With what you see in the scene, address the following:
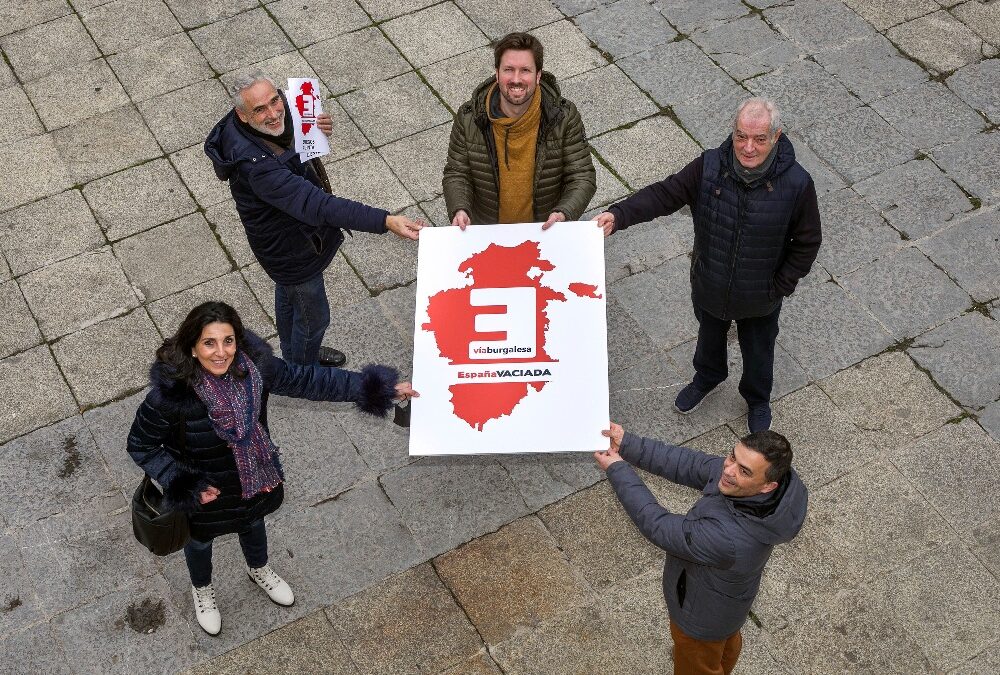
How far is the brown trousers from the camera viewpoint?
4672 millimetres

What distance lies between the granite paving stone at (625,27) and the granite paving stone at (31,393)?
4762 mm

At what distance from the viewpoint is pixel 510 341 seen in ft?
16.4

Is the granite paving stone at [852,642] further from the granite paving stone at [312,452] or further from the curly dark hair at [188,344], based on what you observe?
the curly dark hair at [188,344]

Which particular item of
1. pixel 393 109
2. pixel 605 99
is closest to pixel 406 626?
pixel 393 109

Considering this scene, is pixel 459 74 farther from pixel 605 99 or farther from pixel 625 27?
pixel 625 27

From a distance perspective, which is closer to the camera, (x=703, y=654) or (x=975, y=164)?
(x=703, y=654)

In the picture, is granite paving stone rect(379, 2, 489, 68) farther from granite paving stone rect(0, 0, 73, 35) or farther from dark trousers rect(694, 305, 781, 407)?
dark trousers rect(694, 305, 781, 407)

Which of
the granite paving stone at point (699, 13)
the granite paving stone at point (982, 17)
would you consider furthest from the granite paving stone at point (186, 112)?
the granite paving stone at point (982, 17)

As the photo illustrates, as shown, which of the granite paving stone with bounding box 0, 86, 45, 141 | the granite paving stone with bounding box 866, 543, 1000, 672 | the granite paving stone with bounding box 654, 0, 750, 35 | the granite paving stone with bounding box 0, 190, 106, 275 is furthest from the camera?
the granite paving stone with bounding box 654, 0, 750, 35

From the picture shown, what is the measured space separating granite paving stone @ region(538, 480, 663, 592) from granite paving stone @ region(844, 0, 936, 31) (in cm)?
492

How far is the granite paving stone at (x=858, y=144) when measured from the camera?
7.66 meters

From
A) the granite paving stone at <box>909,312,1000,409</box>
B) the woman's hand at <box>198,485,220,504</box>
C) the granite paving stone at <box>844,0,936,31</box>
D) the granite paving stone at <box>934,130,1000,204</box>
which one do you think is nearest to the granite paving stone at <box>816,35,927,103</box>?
the granite paving stone at <box>844,0,936,31</box>

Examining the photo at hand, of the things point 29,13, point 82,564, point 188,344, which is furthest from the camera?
point 29,13

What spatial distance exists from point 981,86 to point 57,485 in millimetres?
7029
